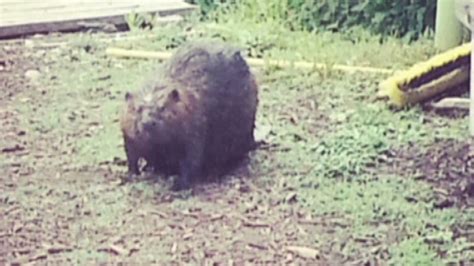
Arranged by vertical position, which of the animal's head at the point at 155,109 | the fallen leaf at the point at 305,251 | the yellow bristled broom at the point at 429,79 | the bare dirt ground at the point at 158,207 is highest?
the animal's head at the point at 155,109

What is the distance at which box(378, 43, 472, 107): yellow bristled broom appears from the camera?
6316 millimetres

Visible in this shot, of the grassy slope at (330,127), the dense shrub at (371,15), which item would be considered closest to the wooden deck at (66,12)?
the grassy slope at (330,127)

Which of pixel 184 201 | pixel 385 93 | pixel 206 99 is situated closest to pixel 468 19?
pixel 385 93

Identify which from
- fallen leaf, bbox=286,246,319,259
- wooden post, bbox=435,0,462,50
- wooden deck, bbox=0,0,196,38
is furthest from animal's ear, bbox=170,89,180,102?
wooden deck, bbox=0,0,196,38

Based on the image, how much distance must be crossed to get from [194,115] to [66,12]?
12.7 feet

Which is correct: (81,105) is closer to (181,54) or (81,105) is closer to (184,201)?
(181,54)

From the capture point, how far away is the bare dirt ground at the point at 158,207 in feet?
14.5

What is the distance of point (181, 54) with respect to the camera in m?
5.43

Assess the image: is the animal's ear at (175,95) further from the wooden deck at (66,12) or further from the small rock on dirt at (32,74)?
the wooden deck at (66,12)

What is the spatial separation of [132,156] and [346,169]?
98cm

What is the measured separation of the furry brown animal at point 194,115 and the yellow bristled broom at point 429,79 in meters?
1.08

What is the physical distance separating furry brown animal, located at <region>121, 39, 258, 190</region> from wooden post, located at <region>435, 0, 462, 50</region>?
234cm

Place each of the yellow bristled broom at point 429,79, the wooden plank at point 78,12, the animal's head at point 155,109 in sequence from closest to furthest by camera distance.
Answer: the animal's head at point 155,109, the yellow bristled broom at point 429,79, the wooden plank at point 78,12

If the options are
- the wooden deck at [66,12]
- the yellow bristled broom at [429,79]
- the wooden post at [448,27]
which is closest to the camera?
the yellow bristled broom at [429,79]
